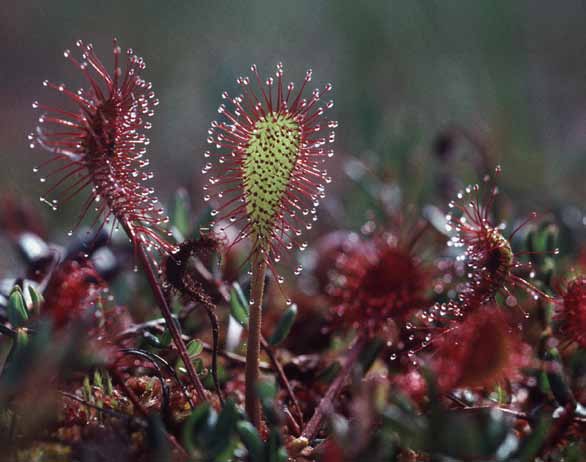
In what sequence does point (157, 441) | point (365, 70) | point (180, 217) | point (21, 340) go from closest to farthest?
point (157, 441), point (21, 340), point (180, 217), point (365, 70)

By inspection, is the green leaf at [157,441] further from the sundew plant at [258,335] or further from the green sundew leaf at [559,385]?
the green sundew leaf at [559,385]

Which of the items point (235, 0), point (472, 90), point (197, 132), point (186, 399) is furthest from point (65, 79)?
point (186, 399)

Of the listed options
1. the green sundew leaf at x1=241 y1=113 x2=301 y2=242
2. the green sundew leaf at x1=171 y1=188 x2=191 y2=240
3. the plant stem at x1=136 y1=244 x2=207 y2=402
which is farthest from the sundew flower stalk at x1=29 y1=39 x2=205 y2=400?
the green sundew leaf at x1=171 y1=188 x2=191 y2=240

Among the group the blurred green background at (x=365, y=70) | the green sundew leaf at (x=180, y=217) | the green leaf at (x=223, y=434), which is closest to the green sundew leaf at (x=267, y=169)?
the green leaf at (x=223, y=434)

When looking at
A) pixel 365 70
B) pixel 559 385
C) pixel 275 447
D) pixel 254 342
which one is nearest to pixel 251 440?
pixel 275 447

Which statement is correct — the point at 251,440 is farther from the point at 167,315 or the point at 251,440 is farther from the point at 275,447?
the point at 167,315

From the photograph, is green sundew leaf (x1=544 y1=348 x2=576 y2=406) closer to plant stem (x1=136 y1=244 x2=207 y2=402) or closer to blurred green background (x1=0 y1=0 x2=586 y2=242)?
plant stem (x1=136 y1=244 x2=207 y2=402)

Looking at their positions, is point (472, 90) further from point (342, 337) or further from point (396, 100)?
point (342, 337)

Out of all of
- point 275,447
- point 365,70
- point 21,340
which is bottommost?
point 275,447

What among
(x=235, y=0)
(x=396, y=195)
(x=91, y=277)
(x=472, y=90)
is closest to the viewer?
(x=91, y=277)
